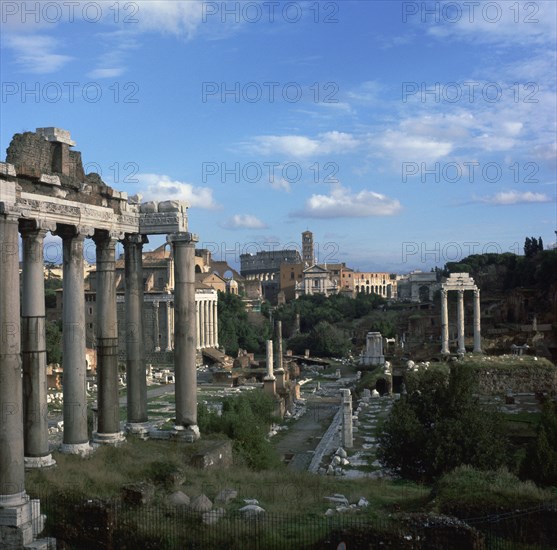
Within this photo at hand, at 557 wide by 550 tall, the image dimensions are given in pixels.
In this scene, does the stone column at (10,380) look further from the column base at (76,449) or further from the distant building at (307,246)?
the distant building at (307,246)

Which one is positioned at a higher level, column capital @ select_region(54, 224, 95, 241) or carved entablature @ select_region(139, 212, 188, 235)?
carved entablature @ select_region(139, 212, 188, 235)

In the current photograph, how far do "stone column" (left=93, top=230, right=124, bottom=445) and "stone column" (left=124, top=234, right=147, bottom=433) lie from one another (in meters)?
0.76

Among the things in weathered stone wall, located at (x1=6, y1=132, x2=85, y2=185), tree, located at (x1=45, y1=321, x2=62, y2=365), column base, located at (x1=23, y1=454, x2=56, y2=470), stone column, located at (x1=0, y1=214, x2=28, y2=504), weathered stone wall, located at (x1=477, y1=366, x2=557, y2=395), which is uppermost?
weathered stone wall, located at (x1=6, y1=132, x2=85, y2=185)

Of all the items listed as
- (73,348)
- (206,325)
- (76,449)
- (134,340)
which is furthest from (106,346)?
(206,325)

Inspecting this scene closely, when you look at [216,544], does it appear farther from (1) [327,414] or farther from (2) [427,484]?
(1) [327,414]

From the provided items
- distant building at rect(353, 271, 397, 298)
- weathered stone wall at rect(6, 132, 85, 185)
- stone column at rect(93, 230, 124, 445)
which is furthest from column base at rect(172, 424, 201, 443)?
distant building at rect(353, 271, 397, 298)

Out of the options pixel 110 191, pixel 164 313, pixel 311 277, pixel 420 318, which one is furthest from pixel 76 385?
pixel 311 277

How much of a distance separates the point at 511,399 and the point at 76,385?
24.2m

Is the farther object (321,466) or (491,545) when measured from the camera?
(321,466)

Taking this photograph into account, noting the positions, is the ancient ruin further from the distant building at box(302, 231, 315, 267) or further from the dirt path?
the distant building at box(302, 231, 315, 267)

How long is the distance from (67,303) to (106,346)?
154 cm

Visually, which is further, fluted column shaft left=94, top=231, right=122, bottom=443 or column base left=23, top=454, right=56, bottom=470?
fluted column shaft left=94, top=231, right=122, bottom=443

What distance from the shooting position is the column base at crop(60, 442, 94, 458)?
41.8ft

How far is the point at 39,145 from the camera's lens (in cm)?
1219
